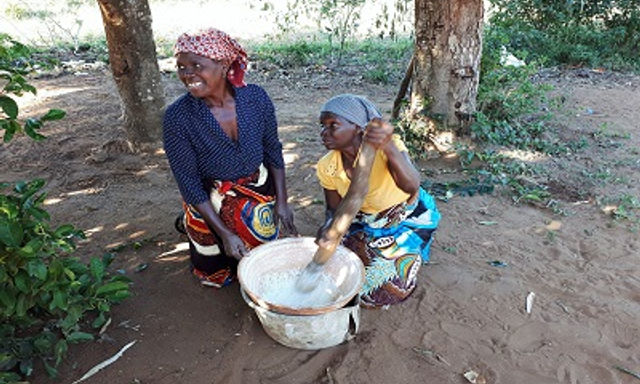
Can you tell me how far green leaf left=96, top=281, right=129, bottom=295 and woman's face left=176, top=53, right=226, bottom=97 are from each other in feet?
2.78

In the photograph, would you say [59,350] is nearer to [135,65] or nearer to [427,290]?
[427,290]

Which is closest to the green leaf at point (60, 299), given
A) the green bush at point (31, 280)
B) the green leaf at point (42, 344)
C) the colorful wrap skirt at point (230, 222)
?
the green bush at point (31, 280)

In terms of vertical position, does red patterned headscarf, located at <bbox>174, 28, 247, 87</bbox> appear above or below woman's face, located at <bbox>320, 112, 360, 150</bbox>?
above

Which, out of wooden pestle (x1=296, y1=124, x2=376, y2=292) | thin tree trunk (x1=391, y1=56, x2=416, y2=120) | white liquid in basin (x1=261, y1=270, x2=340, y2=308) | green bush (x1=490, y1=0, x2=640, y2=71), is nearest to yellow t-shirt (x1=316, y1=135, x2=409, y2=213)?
wooden pestle (x1=296, y1=124, x2=376, y2=292)

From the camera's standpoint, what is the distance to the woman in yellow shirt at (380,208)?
2.12 m

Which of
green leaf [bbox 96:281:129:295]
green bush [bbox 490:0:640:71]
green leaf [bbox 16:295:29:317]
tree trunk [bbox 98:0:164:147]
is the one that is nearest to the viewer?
green leaf [bbox 16:295:29:317]

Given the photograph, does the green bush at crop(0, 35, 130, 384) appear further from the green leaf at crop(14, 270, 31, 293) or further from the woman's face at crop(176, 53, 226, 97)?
the woman's face at crop(176, 53, 226, 97)

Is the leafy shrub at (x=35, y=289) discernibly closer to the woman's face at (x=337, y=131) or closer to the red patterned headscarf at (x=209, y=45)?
the red patterned headscarf at (x=209, y=45)

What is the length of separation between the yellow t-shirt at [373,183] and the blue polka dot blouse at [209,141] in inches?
13.9

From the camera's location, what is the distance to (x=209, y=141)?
7.43 feet

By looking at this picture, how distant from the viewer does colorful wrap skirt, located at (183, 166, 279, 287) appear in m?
2.42

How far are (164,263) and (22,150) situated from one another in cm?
260

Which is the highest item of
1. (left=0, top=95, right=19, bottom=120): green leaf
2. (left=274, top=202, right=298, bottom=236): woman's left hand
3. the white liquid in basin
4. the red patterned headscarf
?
the red patterned headscarf

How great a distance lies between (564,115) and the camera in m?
5.22
